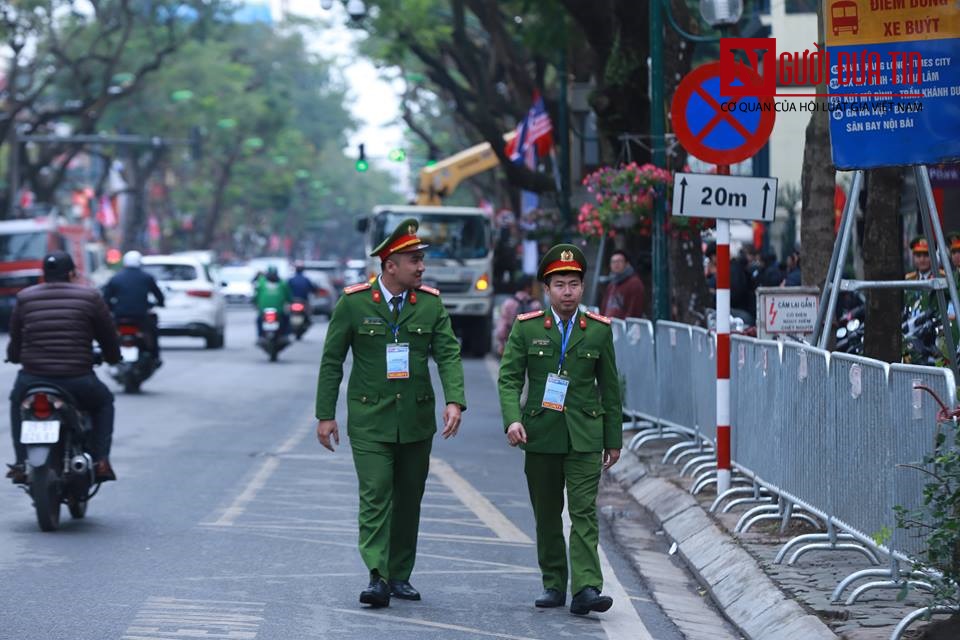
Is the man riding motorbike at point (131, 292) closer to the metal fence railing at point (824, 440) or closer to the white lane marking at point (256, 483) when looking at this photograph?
the white lane marking at point (256, 483)

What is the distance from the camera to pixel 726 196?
1201 cm

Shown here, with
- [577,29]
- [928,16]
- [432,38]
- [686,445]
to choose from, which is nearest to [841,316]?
[686,445]

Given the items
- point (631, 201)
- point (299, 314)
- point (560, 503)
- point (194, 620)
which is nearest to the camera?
point (194, 620)

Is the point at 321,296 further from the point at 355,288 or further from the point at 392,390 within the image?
the point at 392,390

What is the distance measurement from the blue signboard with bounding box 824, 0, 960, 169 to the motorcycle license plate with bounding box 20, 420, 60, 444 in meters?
4.83

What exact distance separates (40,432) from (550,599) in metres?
3.84

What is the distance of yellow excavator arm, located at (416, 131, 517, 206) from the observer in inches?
1500

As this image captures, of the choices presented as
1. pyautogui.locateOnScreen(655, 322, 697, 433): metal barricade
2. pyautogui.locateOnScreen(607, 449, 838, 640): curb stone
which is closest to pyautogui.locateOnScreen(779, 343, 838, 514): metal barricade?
pyautogui.locateOnScreen(607, 449, 838, 640): curb stone

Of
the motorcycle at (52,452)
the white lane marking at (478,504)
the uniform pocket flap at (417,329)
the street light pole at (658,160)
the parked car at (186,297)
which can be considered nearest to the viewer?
the uniform pocket flap at (417,329)

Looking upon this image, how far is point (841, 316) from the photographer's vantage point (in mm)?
17625

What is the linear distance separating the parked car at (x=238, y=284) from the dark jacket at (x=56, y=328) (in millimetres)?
58505

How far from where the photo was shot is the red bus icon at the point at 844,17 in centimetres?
1011

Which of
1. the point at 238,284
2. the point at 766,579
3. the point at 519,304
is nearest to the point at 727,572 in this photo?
the point at 766,579

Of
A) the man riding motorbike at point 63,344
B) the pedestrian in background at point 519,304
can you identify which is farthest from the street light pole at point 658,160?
the man riding motorbike at point 63,344
